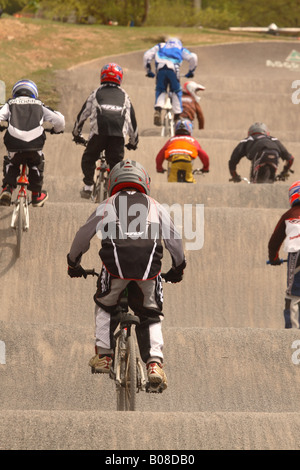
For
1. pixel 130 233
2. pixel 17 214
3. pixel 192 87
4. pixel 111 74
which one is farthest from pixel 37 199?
pixel 192 87

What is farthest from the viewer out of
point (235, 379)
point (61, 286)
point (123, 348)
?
point (61, 286)

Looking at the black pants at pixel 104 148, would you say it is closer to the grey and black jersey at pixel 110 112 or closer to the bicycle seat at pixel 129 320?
the grey and black jersey at pixel 110 112

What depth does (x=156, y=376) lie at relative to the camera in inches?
271

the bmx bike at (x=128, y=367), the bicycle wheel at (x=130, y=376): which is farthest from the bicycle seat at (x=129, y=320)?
the bicycle wheel at (x=130, y=376)

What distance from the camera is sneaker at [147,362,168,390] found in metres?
6.89

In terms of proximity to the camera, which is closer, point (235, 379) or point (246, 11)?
point (235, 379)

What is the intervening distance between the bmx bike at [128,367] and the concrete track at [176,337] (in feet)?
1.39

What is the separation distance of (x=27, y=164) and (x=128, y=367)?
5.41m

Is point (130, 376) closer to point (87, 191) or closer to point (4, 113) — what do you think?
point (4, 113)

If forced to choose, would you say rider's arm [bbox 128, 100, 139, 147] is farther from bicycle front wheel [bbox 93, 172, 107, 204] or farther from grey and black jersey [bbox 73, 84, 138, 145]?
bicycle front wheel [bbox 93, 172, 107, 204]
